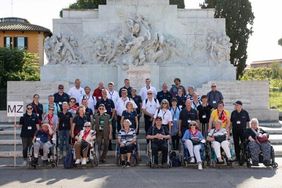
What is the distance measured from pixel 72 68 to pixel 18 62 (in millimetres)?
9928

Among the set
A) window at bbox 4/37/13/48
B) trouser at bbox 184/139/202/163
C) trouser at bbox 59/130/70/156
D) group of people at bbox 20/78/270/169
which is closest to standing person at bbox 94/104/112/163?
group of people at bbox 20/78/270/169

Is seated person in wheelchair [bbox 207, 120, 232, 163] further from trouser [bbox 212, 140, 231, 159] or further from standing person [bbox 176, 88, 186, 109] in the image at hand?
standing person [bbox 176, 88, 186, 109]

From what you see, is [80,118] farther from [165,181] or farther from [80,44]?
[80,44]

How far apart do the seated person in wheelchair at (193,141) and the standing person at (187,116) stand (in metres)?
0.34

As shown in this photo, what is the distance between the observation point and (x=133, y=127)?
13109 mm

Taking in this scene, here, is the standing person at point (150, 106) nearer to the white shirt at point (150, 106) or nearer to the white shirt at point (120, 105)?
the white shirt at point (150, 106)

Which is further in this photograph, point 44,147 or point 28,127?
point 28,127

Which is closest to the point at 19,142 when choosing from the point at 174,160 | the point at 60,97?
the point at 60,97

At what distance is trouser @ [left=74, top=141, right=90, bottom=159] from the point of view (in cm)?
1232

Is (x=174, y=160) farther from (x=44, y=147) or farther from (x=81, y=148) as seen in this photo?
(x=44, y=147)

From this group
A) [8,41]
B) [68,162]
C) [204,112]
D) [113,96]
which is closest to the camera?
[68,162]

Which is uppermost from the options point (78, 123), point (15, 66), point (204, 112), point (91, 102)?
point (15, 66)

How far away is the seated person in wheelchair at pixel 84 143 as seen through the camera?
12336 millimetres

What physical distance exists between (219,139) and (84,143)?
355 centimetres
